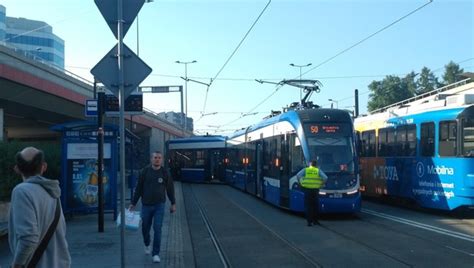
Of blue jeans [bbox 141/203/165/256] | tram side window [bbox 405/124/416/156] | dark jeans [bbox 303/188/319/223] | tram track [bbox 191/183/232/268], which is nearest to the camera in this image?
blue jeans [bbox 141/203/165/256]

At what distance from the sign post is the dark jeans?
8.22 m

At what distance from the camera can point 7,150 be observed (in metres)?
16.2

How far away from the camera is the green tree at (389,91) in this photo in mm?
92875

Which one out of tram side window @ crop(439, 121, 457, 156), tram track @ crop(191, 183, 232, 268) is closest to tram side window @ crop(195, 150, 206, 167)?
tram track @ crop(191, 183, 232, 268)

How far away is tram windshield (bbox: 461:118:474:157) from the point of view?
16328 mm

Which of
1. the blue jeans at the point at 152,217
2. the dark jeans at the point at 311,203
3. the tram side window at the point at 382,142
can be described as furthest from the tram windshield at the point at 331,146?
the blue jeans at the point at 152,217

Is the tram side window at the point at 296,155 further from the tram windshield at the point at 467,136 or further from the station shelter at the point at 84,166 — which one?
the station shelter at the point at 84,166

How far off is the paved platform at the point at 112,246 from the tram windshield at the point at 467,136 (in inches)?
305

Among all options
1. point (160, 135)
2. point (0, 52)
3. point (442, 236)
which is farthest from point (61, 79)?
point (160, 135)

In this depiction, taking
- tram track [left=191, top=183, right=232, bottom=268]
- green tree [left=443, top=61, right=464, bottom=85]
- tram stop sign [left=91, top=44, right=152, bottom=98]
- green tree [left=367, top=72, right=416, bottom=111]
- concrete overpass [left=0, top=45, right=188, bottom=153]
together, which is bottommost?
tram track [left=191, top=183, right=232, bottom=268]

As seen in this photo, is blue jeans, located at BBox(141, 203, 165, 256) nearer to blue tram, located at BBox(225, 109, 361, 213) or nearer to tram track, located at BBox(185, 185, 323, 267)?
tram track, located at BBox(185, 185, 323, 267)

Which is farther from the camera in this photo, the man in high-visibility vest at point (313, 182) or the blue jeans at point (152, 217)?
the man in high-visibility vest at point (313, 182)

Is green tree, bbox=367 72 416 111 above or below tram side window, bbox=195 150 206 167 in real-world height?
above

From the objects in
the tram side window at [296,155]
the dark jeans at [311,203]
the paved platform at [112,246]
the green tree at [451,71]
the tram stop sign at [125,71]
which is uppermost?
the green tree at [451,71]
